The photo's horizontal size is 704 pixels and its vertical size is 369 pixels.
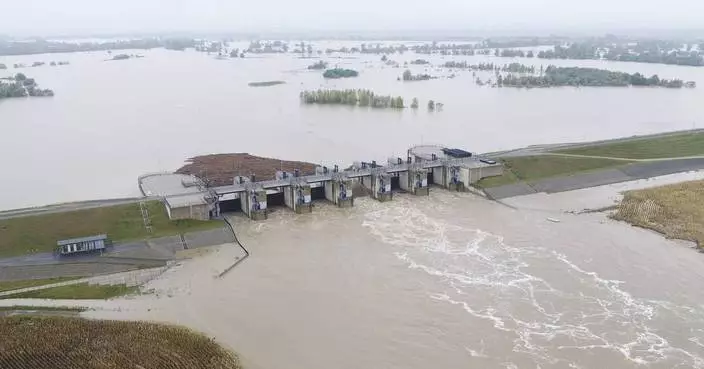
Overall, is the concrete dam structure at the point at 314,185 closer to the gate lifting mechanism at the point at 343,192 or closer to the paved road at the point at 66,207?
the gate lifting mechanism at the point at 343,192

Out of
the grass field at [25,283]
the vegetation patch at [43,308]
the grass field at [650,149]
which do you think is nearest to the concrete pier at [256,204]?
the grass field at [25,283]

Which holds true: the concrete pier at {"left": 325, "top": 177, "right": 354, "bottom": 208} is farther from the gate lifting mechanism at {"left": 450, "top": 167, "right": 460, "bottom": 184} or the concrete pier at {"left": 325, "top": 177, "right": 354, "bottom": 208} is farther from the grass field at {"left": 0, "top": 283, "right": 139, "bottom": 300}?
the grass field at {"left": 0, "top": 283, "right": 139, "bottom": 300}

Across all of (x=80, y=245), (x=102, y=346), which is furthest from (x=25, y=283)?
(x=102, y=346)

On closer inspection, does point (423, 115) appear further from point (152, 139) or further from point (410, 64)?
point (410, 64)

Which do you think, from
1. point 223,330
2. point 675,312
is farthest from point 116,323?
point 675,312

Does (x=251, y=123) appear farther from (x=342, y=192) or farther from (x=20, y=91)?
(x=20, y=91)

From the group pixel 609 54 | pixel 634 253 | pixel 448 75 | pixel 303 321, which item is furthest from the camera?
pixel 609 54

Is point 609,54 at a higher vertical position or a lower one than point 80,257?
higher
